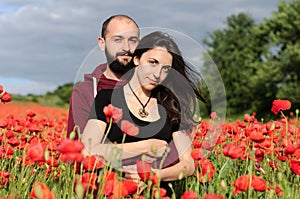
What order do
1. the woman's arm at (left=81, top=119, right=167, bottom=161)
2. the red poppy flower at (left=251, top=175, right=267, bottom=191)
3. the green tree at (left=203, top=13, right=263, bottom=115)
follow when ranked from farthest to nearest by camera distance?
the green tree at (left=203, top=13, right=263, bottom=115) < the woman's arm at (left=81, top=119, right=167, bottom=161) < the red poppy flower at (left=251, top=175, right=267, bottom=191)

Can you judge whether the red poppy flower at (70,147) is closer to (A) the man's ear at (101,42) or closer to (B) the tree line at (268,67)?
(A) the man's ear at (101,42)

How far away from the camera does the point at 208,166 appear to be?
2328 millimetres

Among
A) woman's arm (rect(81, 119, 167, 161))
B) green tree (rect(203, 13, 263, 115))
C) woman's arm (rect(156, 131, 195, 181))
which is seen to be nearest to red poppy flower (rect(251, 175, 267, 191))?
woman's arm (rect(156, 131, 195, 181))

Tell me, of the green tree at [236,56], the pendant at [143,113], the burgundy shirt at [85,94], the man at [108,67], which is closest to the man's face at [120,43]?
the man at [108,67]

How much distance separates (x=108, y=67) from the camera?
3377 millimetres

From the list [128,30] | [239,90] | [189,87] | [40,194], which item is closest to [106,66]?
[128,30]

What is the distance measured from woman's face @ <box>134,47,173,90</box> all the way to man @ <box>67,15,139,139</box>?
0.55 meters

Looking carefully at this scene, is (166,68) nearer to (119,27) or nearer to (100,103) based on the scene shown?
(100,103)

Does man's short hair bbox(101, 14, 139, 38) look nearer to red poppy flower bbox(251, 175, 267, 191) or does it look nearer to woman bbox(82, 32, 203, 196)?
woman bbox(82, 32, 203, 196)

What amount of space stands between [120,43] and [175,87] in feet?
2.27

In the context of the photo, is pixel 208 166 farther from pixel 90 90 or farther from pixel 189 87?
pixel 90 90

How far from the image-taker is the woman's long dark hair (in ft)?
8.50

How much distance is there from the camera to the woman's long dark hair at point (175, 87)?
102 inches

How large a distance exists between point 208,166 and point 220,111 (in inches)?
18.4
